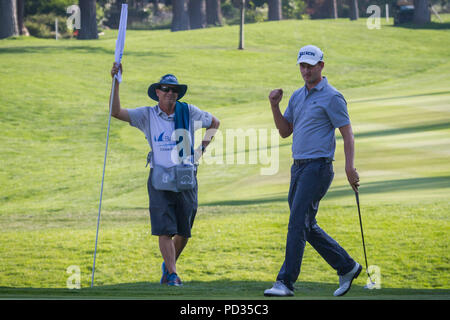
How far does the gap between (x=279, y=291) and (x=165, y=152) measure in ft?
6.04

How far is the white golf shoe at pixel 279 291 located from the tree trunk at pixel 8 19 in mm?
42446

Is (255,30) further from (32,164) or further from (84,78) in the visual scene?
(32,164)

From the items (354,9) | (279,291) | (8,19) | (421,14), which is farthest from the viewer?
(354,9)

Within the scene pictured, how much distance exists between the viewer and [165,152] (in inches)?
295

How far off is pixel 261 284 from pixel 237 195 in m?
8.62

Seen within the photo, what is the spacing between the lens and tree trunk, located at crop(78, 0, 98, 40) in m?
51.0

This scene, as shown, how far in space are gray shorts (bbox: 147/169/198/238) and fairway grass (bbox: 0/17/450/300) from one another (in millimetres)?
544

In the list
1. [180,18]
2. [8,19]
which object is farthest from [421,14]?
[8,19]

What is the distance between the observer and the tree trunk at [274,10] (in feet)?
206

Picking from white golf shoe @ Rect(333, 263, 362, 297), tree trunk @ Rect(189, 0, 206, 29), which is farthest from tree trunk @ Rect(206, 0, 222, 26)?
white golf shoe @ Rect(333, 263, 362, 297)

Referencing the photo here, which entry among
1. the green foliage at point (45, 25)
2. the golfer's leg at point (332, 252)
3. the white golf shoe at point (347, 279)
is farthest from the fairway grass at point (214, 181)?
the green foliage at point (45, 25)

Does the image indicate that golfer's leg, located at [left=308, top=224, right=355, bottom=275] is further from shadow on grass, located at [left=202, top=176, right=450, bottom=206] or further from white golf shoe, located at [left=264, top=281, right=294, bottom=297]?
shadow on grass, located at [left=202, top=176, right=450, bottom=206]

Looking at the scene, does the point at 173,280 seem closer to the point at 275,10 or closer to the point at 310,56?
the point at 310,56
